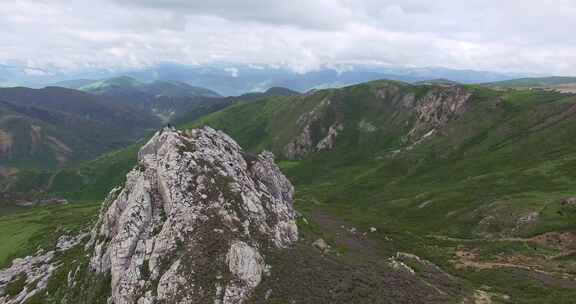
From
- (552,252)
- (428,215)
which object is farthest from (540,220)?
(428,215)

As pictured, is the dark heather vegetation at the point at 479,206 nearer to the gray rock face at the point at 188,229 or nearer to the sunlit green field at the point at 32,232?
the sunlit green field at the point at 32,232

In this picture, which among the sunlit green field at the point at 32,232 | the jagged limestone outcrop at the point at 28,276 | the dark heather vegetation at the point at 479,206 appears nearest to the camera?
the jagged limestone outcrop at the point at 28,276

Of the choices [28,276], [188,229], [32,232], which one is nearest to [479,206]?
[188,229]

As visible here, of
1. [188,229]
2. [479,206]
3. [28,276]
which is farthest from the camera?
[479,206]

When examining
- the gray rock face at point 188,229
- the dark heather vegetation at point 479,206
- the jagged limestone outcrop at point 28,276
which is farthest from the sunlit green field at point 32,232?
the gray rock face at point 188,229

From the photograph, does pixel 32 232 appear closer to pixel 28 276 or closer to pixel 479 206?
pixel 28 276

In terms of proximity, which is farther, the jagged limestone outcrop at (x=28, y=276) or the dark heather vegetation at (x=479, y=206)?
the dark heather vegetation at (x=479, y=206)

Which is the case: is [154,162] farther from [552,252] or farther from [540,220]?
[540,220]

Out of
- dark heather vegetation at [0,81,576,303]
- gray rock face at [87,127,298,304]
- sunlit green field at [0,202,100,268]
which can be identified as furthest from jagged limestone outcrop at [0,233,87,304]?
sunlit green field at [0,202,100,268]
